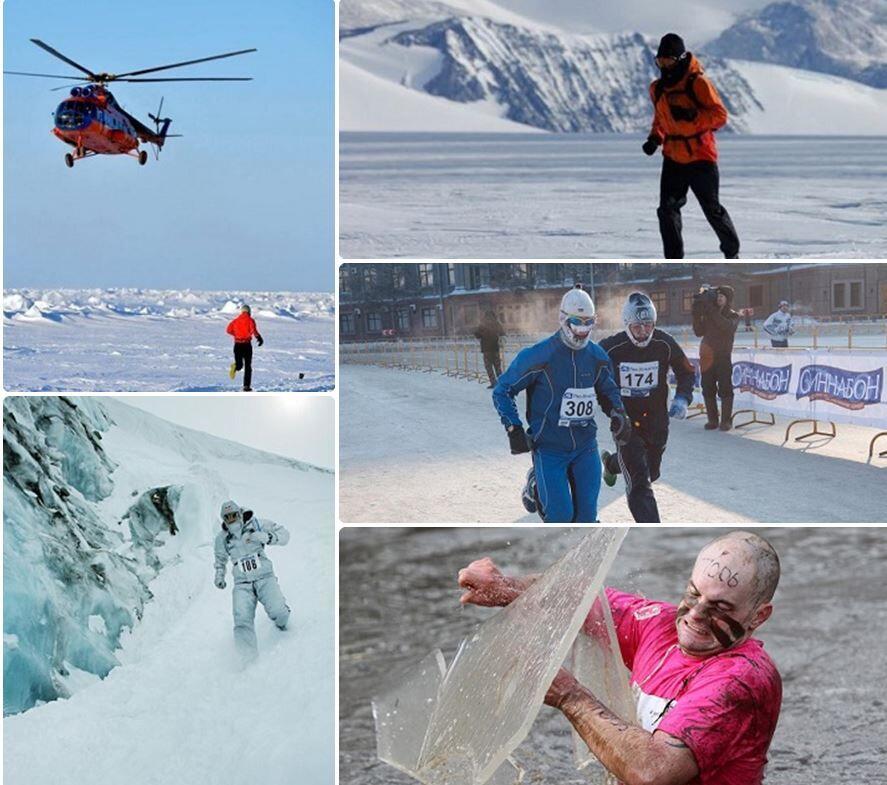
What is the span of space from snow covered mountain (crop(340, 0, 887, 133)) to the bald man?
241cm

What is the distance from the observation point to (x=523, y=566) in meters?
3.95

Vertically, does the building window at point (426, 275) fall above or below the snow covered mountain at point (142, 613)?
above

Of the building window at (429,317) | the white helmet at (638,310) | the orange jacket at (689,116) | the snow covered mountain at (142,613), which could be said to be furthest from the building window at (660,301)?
the snow covered mountain at (142,613)

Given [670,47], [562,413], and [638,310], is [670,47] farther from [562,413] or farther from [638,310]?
[562,413]

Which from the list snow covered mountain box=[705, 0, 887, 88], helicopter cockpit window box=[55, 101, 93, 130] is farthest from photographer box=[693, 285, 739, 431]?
helicopter cockpit window box=[55, 101, 93, 130]

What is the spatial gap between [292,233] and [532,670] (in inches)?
89.3

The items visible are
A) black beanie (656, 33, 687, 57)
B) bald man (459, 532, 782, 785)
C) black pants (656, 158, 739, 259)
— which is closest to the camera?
bald man (459, 532, 782, 785)

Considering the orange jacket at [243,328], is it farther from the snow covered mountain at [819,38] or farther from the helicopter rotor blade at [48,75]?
the snow covered mountain at [819,38]

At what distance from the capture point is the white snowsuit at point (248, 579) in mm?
3604

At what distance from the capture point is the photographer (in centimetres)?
359

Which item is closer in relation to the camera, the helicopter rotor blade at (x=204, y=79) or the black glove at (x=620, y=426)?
the black glove at (x=620, y=426)

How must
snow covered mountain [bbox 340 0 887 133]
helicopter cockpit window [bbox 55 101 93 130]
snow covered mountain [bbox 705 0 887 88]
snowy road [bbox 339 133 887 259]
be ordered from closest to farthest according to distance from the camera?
helicopter cockpit window [bbox 55 101 93 130] < snowy road [bbox 339 133 887 259] < snow covered mountain [bbox 340 0 887 133] < snow covered mountain [bbox 705 0 887 88]

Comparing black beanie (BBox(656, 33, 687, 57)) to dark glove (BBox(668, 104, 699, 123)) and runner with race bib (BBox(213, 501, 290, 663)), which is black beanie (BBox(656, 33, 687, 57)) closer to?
dark glove (BBox(668, 104, 699, 123))

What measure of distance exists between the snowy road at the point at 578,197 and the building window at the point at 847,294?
272 mm
